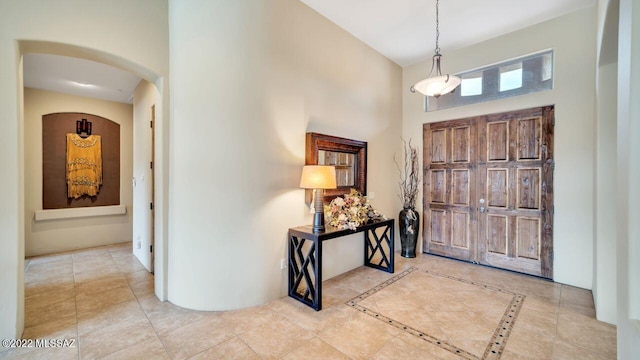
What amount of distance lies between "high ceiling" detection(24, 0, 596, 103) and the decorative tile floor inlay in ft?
12.1

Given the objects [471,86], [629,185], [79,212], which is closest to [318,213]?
[629,185]

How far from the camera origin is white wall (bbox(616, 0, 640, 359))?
109 cm

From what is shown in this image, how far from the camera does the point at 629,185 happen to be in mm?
1207

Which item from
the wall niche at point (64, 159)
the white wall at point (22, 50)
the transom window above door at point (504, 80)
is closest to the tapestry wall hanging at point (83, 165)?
the wall niche at point (64, 159)

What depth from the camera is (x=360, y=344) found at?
2.25 m

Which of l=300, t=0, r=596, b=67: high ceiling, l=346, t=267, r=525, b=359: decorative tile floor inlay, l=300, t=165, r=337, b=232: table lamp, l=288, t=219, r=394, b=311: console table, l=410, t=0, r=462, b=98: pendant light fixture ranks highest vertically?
l=300, t=0, r=596, b=67: high ceiling

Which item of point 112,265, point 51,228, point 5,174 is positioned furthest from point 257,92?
point 51,228

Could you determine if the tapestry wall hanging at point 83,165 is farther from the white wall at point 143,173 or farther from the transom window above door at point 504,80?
the transom window above door at point 504,80

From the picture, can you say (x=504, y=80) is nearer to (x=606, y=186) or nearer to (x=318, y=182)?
(x=606, y=186)

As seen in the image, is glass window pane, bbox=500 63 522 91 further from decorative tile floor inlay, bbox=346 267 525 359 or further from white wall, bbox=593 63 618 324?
decorative tile floor inlay, bbox=346 267 525 359

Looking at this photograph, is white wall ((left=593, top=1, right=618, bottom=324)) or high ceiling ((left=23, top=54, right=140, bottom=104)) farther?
high ceiling ((left=23, top=54, right=140, bottom=104))

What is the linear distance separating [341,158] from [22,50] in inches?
137

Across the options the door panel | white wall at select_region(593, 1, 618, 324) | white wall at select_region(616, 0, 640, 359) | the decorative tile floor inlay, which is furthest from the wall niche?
white wall at select_region(593, 1, 618, 324)

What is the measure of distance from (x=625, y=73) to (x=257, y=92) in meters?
2.82
